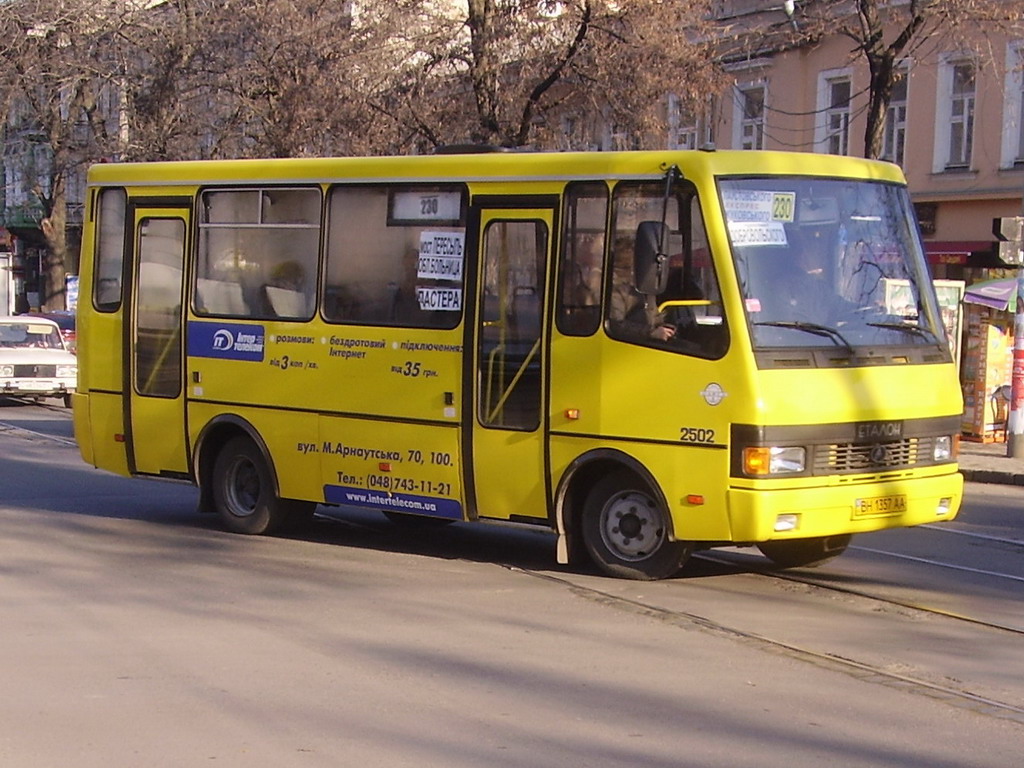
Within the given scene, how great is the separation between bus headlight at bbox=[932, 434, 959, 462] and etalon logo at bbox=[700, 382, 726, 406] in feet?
5.45

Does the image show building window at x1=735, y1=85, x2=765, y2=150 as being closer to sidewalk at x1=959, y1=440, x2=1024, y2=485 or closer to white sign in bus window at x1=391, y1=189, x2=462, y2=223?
sidewalk at x1=959, y1=440, x2=1024, y2=485

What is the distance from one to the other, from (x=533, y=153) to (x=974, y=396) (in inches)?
501

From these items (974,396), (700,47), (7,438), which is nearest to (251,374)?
(7,438)

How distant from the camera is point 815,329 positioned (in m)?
9.48

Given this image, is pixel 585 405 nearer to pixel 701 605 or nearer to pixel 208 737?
pixel 701 605

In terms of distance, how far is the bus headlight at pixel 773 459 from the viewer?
9164 millimetres

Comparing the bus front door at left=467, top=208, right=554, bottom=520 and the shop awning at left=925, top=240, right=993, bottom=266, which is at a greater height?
the shop awning at left=925, top=240, right=993, bottom=266

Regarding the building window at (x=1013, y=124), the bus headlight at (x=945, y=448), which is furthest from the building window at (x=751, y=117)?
the bus headlight at (x=945, y=448)

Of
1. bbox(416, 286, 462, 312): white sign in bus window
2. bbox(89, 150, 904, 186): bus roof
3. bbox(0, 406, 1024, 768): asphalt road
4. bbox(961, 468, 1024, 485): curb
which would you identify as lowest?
bbox(0, 406, 1024, 768): asphalt road

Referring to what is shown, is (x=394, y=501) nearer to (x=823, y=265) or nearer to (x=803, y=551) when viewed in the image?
(x=803, y=551)

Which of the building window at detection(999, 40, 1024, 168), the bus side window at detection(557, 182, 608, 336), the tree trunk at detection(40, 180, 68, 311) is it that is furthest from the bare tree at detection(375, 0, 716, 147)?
the tree trunk at detection(40, 180, 68, 311)

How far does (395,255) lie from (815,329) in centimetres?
318

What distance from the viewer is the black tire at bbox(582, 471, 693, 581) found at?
9.90 m

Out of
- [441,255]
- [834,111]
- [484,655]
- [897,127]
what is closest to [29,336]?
[834,111]
